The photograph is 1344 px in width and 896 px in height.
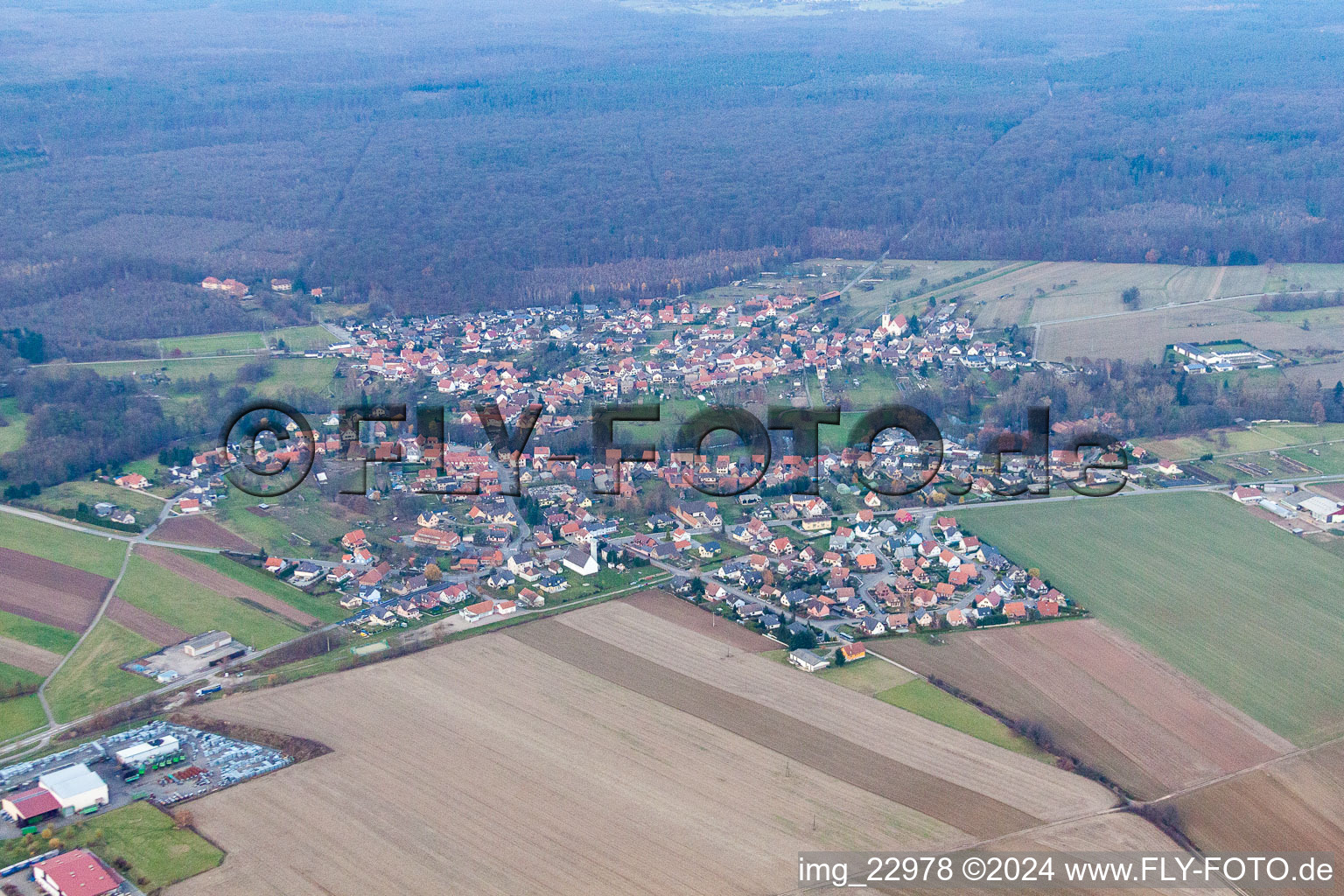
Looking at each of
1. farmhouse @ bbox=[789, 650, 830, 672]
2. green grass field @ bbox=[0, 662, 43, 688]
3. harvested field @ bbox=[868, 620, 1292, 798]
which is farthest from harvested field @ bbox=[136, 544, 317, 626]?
harvested field @ bbox=[868, 620, 1292, 798]

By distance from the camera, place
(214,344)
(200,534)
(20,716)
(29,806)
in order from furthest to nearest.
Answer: (214,344) < (200,534) < (20,716) < (29,806)

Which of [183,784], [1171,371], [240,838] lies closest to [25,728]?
[183,784]

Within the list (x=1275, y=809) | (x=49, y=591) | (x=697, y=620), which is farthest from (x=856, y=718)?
(x=49, y=591)

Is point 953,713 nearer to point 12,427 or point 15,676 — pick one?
point 15,676

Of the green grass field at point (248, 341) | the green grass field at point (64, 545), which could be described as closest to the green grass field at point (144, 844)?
the green grass field at point (64, 545)

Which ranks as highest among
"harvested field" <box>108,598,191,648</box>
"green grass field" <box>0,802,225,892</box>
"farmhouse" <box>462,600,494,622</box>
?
"harvested field" <box>108,598,191,648</box>

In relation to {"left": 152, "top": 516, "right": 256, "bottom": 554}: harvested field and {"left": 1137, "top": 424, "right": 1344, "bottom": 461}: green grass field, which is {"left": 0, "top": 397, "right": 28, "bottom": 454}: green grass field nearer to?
{"left": 152, "top": 516, "right": 256, "bottom": 554}: harvested field

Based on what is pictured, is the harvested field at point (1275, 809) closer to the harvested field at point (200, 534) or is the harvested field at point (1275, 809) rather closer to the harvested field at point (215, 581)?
the harvested field at point (215, 581)

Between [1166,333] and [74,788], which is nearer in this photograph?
[74,788]
